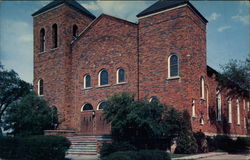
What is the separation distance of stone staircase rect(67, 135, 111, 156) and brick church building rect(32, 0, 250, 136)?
4.23 metres

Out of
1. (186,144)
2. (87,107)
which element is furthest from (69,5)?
(186,144)

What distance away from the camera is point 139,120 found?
63.3 ft

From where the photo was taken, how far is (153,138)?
834 inches

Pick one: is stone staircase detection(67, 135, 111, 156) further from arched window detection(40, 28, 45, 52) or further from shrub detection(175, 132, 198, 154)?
arched window detection(40, 28, 45, 52)

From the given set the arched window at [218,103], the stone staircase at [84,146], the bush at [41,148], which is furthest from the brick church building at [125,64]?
the bush at [41,148]

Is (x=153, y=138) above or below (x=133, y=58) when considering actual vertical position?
below

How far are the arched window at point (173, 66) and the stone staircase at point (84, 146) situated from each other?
26.1ft

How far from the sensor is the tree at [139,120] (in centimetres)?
1961

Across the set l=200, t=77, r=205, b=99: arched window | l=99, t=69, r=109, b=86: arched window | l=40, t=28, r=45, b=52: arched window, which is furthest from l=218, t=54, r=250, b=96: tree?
l=40, t=28, r=45, b=52: arched window

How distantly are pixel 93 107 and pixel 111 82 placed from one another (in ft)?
10.3

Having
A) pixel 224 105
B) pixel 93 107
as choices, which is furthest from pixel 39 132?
pixel 224 105

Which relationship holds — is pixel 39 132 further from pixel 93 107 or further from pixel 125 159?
pixel 125 159

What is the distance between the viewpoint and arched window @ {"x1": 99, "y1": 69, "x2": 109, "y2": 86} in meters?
29.4

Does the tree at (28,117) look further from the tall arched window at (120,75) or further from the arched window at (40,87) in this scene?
the arched window at (40,87)
